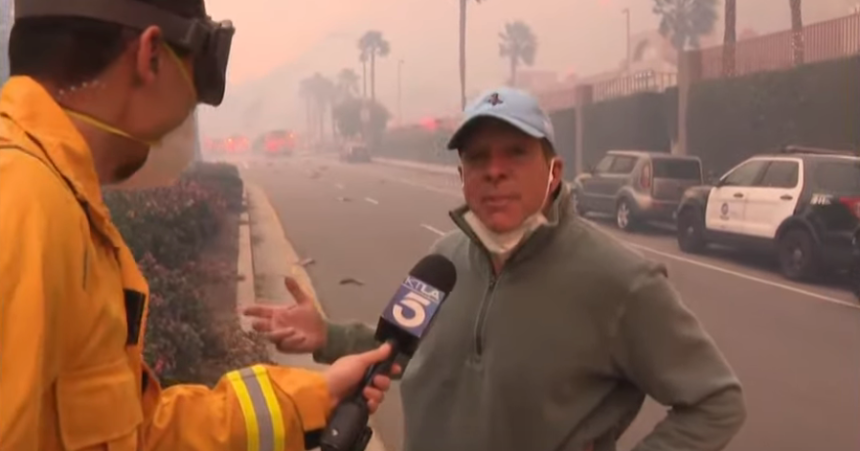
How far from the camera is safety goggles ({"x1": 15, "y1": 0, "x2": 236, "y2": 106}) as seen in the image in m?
1.26

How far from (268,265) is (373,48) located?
1973 cm

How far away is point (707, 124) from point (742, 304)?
1082cm

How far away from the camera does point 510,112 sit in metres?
1.95

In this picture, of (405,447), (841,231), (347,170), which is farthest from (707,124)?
(405,447)

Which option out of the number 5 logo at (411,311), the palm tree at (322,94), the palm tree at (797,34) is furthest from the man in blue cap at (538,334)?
the palm tree at (322,94)

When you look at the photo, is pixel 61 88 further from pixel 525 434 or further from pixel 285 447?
pixel 525 434

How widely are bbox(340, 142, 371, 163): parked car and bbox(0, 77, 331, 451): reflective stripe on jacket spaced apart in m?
30.0

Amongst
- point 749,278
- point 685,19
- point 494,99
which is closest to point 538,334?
point 494,99

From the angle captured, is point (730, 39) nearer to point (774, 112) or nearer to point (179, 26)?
point (774, 112)

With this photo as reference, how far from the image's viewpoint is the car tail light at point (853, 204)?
388 inches

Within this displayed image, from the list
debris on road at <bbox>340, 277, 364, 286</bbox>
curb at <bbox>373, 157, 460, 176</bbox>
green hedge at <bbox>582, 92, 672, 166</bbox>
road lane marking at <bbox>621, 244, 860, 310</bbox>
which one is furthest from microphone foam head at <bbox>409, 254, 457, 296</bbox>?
curb at <bbox>373, 157, 460, 176</bbox>

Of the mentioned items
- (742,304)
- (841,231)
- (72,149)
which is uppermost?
(72,149)

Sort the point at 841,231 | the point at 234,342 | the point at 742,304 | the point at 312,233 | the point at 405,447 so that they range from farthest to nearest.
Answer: the point at 312,233
the point at 841,231
the point at 742,304
the point at 234,342
the point at 405,447

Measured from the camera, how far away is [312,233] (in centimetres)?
1502
